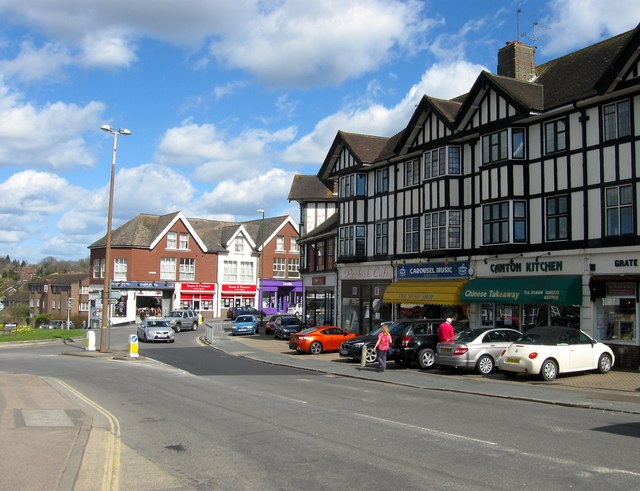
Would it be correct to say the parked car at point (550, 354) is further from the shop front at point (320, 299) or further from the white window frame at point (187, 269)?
the white window frame at point (187, 269)

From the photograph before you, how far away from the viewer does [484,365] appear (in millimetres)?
20281

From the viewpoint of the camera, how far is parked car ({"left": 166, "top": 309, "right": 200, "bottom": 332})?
50188mm

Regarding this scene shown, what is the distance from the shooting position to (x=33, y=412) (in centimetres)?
1189

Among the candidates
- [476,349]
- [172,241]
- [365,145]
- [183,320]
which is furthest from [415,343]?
[172,241]

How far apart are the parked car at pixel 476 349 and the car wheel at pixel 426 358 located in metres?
1.44

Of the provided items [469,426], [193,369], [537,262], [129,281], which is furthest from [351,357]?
[129,281]

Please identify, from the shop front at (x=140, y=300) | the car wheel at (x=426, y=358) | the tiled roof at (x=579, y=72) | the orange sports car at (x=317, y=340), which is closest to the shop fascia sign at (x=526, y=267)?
the car wheel at (x=426, y=358)

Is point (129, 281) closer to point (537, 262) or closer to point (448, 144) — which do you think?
point (448, 144)

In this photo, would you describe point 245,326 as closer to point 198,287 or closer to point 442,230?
point 442,230

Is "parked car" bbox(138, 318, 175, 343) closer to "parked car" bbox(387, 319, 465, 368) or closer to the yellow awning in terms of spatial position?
the yellow awning

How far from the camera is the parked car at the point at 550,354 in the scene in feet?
58.7

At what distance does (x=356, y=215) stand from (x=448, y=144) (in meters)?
9.22

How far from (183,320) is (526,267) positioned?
108ft

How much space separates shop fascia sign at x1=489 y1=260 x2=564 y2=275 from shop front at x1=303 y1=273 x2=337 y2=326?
48.4 ft
